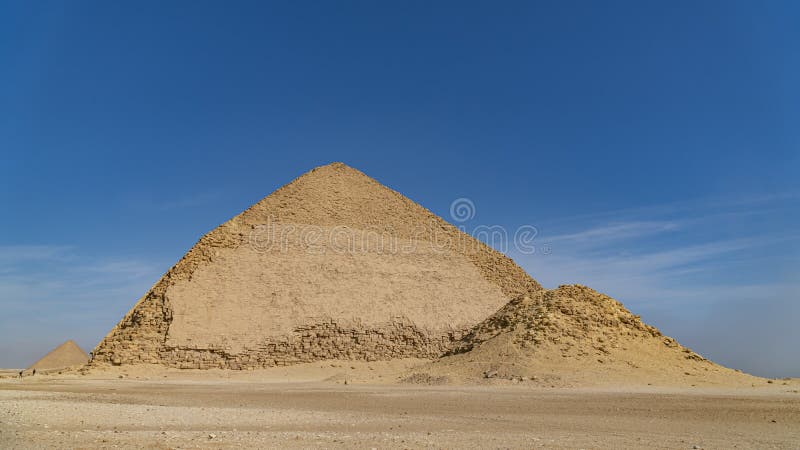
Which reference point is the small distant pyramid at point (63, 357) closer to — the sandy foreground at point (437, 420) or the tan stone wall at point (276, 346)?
the tan stone wall at point (276, 346)

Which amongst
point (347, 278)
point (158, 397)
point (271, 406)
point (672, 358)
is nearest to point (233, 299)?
point (347, 278)

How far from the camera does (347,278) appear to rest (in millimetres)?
36469

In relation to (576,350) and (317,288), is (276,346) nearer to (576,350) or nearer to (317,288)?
(317,288)

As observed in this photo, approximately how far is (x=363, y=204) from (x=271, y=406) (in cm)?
2975

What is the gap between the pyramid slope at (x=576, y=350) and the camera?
68.8ft

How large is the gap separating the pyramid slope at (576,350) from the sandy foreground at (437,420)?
1.77m

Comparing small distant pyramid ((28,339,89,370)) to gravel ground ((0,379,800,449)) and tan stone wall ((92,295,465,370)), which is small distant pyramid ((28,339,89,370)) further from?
gravel ground ((0,379,800,449))

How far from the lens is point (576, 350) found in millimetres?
22625

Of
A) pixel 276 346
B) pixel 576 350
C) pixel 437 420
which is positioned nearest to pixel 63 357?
pixel 276 346

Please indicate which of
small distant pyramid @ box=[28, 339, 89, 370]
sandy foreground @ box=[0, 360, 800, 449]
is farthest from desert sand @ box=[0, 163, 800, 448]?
small distant pyramid @ box=[28, 339, 89, 370]

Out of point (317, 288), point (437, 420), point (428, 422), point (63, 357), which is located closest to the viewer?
point (428, 422)

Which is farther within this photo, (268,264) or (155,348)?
(268,264)

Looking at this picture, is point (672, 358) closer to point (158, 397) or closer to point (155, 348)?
point (158, 397)

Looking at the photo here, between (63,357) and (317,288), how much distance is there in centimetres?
2455
